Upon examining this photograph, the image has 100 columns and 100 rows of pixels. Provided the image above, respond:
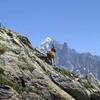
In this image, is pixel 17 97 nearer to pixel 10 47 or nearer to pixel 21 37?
pixel 10 47

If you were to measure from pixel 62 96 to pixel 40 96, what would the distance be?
11.3ft

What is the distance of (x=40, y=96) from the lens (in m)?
33.6

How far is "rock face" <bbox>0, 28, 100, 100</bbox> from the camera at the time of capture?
31672 millimetres

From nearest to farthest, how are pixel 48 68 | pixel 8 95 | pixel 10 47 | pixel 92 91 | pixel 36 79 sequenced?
1. pixel 8 95
2. pixel 36 79
3. pixel 10 47
4. pixel 48 68
5. pixel 92 91

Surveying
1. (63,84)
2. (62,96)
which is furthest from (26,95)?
(63,84)

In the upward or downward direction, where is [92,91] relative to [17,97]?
upward

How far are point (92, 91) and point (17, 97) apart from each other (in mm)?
16448

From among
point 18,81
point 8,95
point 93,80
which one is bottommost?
point 8,95

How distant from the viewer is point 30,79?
34.5 meters

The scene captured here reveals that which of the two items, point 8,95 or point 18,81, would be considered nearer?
point 8,95

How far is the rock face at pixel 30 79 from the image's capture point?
31.7 meters

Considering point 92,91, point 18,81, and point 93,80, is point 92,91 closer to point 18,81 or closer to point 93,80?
point 93,80

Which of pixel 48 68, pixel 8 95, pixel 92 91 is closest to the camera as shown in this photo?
pixel 8 95

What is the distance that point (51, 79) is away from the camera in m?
38.6
